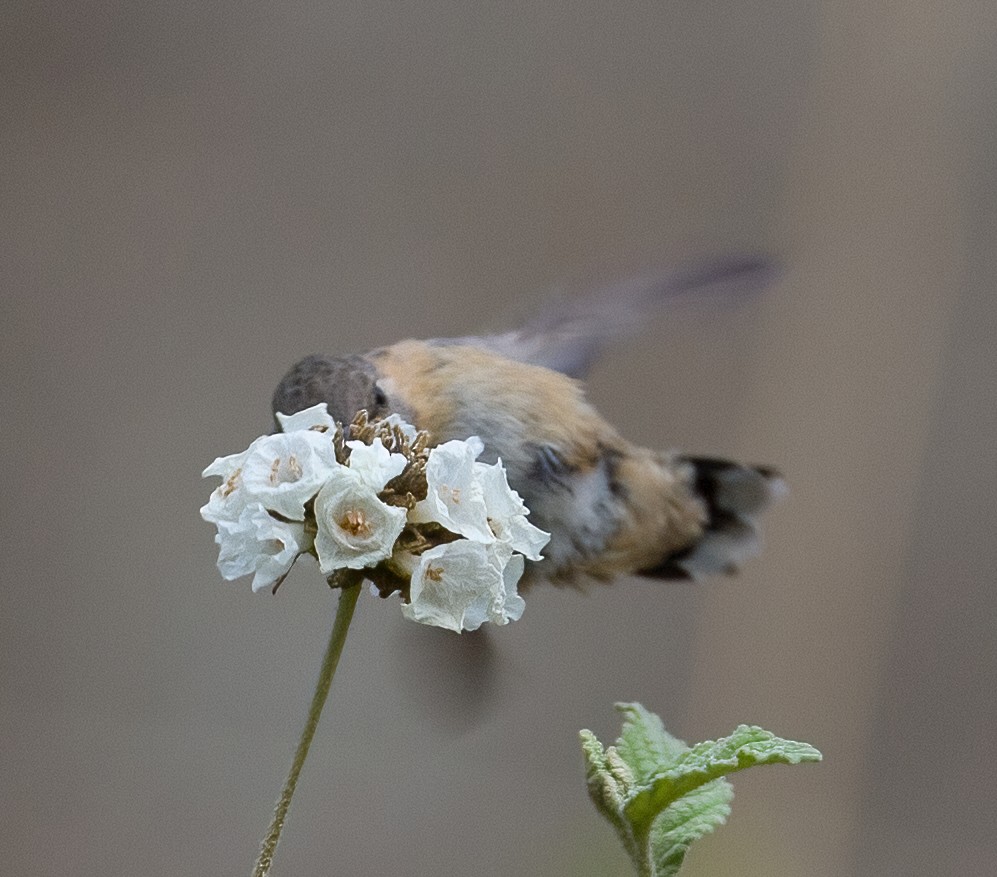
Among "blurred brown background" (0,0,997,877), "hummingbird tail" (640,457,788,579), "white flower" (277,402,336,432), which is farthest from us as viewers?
"blurred brown background" (0,0,997,877)

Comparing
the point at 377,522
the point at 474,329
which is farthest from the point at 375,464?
the point at 474,329

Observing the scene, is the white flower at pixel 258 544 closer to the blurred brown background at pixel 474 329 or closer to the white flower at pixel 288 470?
the white flower at pixel 288 470

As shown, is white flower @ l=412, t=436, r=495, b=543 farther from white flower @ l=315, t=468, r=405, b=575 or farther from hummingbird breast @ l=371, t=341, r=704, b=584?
hummingbird breast @ l=371, t=341, r=704, b=584

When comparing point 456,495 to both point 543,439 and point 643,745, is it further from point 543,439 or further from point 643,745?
point 543,439

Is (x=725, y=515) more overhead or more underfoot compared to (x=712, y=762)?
more overhead

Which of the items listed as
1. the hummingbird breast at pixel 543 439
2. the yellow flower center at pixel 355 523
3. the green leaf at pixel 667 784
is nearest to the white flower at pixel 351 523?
the yellow flower center at pixel 355 523

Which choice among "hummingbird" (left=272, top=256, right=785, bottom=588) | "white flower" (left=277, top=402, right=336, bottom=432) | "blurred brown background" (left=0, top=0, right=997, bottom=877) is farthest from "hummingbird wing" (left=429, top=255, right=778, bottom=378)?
"blurred brown background" (left=0, top=0, right=997, bottom=877)

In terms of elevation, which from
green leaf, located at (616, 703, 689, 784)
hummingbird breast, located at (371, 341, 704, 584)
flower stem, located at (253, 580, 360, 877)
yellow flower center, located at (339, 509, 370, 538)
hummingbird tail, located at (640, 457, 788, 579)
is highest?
hummingbird tail, located at (640, 457, 788, 579)
